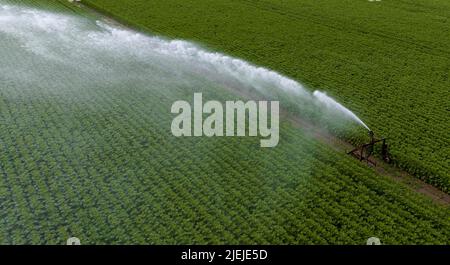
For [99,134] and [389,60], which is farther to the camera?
[389,60]

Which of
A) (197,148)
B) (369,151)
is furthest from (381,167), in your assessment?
(197,148)

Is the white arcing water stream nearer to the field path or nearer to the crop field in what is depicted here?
the crop field

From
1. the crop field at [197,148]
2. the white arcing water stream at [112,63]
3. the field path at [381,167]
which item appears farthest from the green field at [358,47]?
the white arcing water stream at [112,63]

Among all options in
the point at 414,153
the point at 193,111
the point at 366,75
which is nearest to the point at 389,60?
the point at 366,75

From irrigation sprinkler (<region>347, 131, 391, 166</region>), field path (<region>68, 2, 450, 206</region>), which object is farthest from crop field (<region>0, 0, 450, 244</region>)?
irrigation sprinkler (<region>347, 131, 391, 166</region>)

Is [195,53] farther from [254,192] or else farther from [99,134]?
[254,192]

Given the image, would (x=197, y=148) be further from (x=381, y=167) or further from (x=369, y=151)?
(x=381, y=167)
